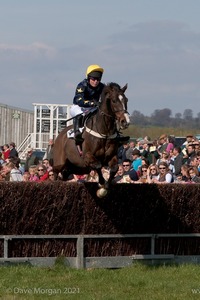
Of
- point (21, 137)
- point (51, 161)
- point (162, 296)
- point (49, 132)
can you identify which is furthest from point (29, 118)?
point (162, 296)

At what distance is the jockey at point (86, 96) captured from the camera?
13453mm

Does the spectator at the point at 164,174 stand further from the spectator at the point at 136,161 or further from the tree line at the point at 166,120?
the tree line at the point at 166,120

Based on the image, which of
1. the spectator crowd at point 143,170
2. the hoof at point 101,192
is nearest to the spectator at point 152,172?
the spectator crowd at point 143,170

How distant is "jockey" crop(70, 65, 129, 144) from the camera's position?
13.5 meters

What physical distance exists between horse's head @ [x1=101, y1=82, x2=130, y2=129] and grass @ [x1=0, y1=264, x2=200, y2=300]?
217cm

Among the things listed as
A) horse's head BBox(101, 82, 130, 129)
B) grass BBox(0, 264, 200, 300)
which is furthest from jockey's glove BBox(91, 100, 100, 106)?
grass BBox(0, 264, 200, 300)

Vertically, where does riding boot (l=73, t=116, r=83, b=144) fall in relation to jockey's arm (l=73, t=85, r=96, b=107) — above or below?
below

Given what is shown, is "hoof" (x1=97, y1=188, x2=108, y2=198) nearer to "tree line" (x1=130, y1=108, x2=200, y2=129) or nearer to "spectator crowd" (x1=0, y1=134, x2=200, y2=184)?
"spectator crowd" (x1=0, y1=134, x2=200, y2=184)

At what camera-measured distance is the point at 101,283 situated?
11.6m

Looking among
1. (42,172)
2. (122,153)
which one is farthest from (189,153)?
(42,172)

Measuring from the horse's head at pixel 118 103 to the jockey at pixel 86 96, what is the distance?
648mm

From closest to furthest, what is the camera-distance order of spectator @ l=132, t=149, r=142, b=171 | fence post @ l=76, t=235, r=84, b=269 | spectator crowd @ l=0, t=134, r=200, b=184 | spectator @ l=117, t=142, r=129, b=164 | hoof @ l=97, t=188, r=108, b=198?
hoof @ l=97, t=188, r=108, b=198
fence post @ l=76, t=235, r=84, b=269
spectator crowd @ l=0, t=134, r=200, b=184
spectator @ l=117, t=142, r=129, b=164
spectator @ l=132, t=149, r=142, b=171

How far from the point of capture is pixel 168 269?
13.0m

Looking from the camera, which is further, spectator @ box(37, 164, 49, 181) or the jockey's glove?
spectator @ box(37, 164, 49, 181)
